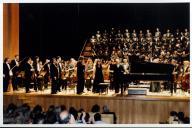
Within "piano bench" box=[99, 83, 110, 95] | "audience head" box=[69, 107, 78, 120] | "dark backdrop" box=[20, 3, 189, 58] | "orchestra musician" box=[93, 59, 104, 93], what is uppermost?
"dark backdrop" box=[20, 3, 189, 58]

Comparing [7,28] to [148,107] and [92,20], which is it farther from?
[148,107]

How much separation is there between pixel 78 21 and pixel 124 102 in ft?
5.74

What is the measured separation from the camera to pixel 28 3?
11.5 metres

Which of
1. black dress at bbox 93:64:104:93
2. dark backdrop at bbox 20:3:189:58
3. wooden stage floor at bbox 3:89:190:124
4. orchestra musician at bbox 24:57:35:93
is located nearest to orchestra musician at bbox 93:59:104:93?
black dress at bbox 93:64:104:93

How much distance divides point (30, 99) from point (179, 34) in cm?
303

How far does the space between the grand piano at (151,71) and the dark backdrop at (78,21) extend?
71 cm

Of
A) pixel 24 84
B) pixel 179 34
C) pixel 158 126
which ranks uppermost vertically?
pixel 179 34

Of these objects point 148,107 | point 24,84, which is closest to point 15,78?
point 24,84

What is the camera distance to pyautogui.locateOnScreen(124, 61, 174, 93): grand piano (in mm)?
11633

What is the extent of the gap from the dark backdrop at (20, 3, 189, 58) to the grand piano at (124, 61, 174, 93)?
71cm

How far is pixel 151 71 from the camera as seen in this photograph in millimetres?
11812

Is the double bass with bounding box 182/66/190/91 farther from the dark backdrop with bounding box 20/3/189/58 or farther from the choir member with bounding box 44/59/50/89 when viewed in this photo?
the choir member with bounding box 44/59/50/89

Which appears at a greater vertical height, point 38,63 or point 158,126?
point 38,63

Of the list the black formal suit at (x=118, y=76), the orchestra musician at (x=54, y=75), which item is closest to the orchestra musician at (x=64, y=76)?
the orchestra musician at (x=54, y=75)
